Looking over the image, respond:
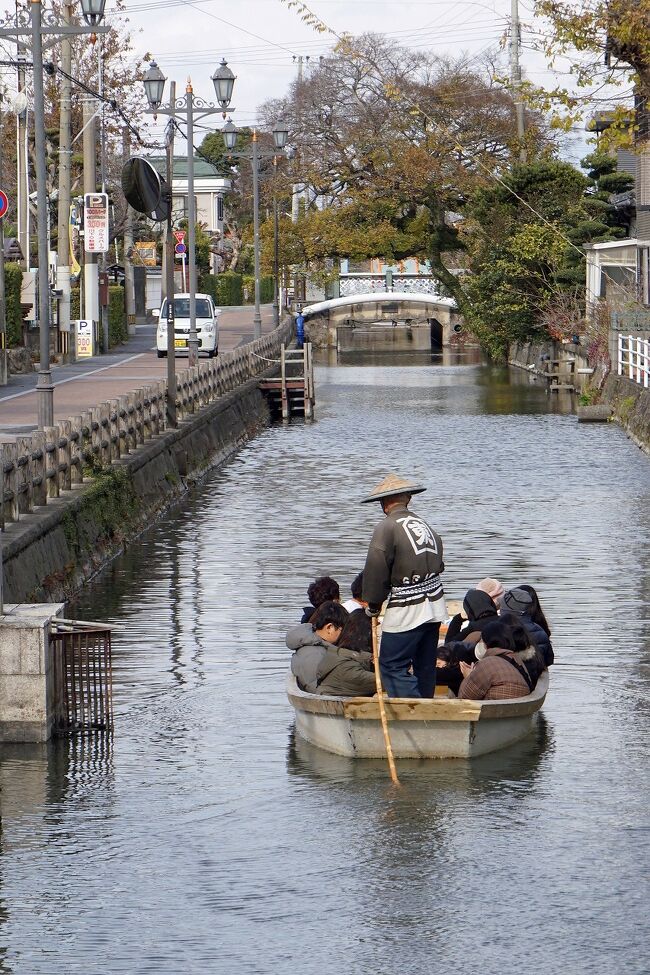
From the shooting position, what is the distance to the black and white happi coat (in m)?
11.8

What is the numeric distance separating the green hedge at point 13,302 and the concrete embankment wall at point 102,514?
967 cm

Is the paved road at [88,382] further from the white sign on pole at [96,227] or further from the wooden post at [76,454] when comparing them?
the white sign on pole at [96,227]

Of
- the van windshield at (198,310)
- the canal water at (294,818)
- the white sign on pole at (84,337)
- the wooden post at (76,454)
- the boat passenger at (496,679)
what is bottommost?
the canal water at (294,818)

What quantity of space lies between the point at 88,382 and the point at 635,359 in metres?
14.0

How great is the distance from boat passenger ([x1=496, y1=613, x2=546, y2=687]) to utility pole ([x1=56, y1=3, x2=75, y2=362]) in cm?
3587

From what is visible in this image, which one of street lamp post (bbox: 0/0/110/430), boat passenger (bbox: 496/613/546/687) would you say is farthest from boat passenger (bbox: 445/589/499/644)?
street lamp post (bbox: 0/0/110/430)

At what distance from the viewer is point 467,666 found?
1334 centimetres

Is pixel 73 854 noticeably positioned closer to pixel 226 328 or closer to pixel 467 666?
pixel 467 666

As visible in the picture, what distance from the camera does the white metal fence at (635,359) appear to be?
39.7 meters

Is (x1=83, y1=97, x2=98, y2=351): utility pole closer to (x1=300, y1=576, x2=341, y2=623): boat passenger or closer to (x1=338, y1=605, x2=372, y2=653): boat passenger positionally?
(x1=300, y1=576, x2=341, y2=623): boat passenger

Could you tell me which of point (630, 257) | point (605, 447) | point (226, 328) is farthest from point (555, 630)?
point (226, 328)

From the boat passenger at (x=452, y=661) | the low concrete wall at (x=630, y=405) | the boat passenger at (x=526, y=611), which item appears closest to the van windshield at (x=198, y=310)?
the low concrete wall at (x=630, y=405)

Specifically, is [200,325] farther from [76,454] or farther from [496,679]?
[496,679]

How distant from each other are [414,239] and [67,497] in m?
57.9
